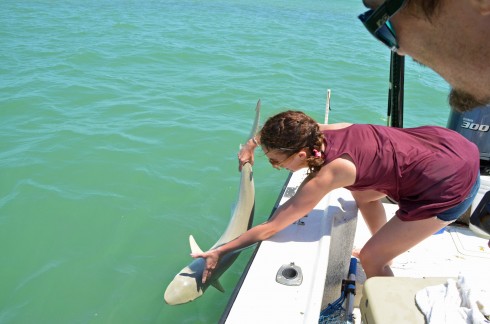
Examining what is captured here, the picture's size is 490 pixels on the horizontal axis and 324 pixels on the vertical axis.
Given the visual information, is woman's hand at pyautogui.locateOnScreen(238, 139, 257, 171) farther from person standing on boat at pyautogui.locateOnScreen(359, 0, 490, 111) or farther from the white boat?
person standing on boat at pyautogui.locateOnScreen(359, 0, 490, 111)

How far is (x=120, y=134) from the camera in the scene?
7.02 metres

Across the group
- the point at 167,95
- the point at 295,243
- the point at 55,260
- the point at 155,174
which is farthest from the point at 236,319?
the point at 167,95

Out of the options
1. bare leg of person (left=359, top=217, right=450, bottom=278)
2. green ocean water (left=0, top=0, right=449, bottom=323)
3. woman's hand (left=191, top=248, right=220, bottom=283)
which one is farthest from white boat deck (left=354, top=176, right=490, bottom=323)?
green ocean water (left=0, top=0, right=449, bottom=323)

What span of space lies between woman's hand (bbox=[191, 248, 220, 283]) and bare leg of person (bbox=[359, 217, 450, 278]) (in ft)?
3.24

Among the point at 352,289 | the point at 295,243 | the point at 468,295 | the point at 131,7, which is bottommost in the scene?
the point at 131,7

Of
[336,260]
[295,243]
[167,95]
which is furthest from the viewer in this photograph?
[167,95]

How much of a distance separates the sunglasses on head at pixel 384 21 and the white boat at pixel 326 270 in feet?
4.67

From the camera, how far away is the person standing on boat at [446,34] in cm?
93

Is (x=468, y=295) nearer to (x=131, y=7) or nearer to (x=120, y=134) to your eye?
(x=120, y=134)

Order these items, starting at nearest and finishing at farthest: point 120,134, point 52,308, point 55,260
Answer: point 52,308
point 55,260
point 120,134

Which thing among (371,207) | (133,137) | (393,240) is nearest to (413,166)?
(393,240)

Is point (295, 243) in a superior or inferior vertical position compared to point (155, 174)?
superior

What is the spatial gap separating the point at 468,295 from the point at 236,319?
1149mm

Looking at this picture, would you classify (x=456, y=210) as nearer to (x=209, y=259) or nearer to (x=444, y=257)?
(x=444, y=257)
